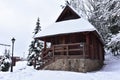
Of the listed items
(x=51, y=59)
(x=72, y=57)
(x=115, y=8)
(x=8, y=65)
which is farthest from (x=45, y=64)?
(x=8, y=65)

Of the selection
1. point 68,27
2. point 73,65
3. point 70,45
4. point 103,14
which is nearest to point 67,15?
point 68,27

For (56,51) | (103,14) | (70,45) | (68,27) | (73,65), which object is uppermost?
(103,14)

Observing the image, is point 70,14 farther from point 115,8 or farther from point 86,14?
point 86,14

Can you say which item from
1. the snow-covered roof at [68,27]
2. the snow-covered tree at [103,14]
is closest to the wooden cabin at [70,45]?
the snow-covered roof at [68,27]

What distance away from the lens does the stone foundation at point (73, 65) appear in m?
16.1

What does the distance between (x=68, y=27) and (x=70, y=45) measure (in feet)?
5.68

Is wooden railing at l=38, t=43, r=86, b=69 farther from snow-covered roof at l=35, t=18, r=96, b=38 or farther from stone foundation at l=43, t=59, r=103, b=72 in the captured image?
snow-covered roof at l=35, t=18, r=96, b=38

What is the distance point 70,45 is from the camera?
17.5 m

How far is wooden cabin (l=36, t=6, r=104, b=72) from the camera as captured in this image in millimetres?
16516

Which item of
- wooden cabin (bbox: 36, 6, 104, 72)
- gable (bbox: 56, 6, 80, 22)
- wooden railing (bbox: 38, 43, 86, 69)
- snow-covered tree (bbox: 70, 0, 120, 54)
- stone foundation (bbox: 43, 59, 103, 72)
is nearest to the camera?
stone foundation (bbox: 43, 59, 103, 72)

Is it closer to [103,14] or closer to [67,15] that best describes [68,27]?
[67,15]

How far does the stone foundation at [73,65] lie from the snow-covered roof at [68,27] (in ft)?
7.57

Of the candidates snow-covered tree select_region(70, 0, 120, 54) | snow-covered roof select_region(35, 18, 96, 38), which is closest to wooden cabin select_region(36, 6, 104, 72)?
snow-covered roof select_region(35, 18, 96, 38)

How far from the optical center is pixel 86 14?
32281 mm
